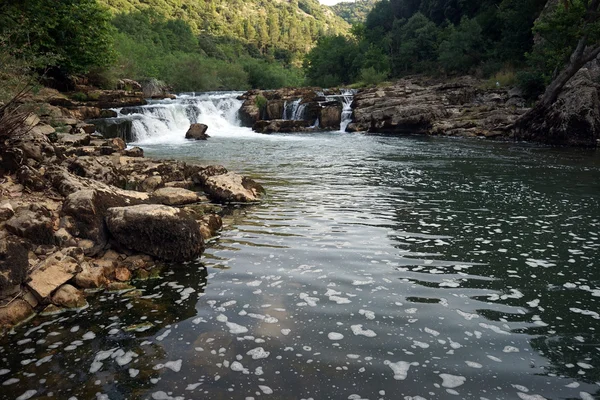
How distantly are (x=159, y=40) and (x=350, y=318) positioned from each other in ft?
283

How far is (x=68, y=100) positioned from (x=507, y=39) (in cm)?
4357

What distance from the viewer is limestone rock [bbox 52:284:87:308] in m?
5.63

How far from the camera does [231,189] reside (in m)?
11.4

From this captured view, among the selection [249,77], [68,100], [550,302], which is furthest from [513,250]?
[249,77]

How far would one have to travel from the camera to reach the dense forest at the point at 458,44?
28117 millimetres

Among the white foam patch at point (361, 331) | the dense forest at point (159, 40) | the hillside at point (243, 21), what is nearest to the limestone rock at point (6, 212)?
the white foam patch at point (361, 331)

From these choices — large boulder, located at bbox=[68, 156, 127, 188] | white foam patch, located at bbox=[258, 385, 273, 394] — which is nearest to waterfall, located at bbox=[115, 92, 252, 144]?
large boulder, located at bbox=[68, 156, 127, 188]

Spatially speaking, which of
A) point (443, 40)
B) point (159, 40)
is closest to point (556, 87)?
point (443, 40)

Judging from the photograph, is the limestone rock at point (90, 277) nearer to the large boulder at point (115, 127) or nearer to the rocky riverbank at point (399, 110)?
the large boulder at point (115, 127)

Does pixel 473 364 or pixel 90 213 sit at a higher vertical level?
pixel 90 213

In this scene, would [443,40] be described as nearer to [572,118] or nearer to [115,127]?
[572,118]

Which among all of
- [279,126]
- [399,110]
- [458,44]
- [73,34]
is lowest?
[279,126]

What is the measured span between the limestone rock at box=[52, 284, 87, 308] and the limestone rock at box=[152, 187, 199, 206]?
452cm

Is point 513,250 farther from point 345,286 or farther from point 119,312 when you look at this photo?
point 119,312
